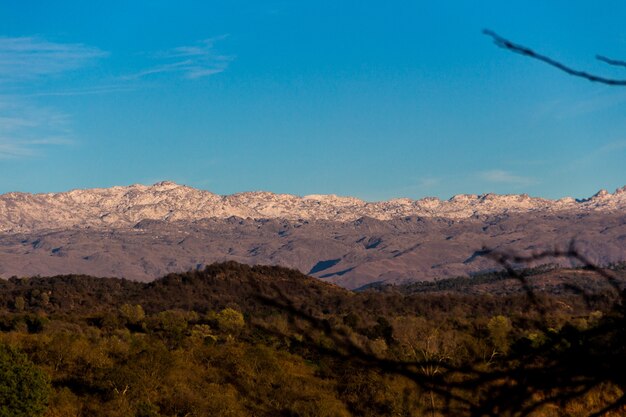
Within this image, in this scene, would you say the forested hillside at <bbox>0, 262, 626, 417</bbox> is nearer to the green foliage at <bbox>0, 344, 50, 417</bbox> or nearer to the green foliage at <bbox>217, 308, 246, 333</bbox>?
the green foliage at <bbox>0, 344, 50, 417</bbox>

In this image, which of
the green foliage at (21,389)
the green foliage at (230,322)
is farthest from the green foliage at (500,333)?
the green foliage at (230,322)

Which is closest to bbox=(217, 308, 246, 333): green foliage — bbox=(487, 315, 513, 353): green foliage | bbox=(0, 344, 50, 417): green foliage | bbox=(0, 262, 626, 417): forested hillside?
bbox=(0, 262, 626, 417): forested hillside

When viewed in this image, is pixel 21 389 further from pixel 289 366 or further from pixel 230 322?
pixel 230 322

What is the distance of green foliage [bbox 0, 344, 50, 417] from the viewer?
59812 millimetres

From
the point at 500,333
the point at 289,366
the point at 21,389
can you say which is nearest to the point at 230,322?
the point at 289,366

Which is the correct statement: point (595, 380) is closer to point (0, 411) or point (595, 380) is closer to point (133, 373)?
point (0, 411)

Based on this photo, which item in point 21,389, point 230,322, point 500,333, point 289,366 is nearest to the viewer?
point 21,389

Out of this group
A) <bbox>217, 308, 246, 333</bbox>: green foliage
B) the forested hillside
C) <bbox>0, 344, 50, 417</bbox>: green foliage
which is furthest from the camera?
<bbox>217, 308, 246, 333</bbox>: green foliage

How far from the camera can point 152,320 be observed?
119875 millimetres

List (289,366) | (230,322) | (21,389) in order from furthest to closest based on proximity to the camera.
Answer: (230,322), (289,366), (21,389)

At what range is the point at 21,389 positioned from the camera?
60.9 m

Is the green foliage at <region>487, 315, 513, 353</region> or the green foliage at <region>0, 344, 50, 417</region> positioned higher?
the green foliage at <region>487, 315, 513, 353</region>

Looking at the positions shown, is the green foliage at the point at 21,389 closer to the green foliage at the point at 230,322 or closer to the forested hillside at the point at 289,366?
the forested hillside at the point at 289,366

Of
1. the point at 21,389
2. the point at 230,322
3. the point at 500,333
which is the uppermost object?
the point at 500,333
